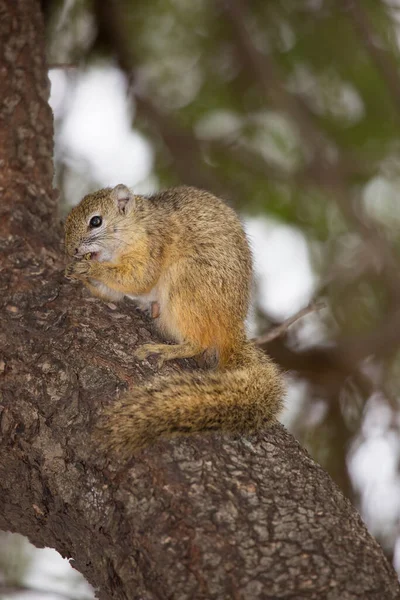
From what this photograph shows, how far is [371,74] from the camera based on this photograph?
502cm

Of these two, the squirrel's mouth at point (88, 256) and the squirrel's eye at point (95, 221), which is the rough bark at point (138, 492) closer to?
the squirrel's mouth at point (88, 256)

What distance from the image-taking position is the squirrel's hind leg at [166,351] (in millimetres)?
2777

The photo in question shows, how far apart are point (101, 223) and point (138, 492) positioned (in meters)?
1.84

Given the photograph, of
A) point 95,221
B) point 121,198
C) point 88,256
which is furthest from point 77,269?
point 121,198

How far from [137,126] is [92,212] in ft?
5.07

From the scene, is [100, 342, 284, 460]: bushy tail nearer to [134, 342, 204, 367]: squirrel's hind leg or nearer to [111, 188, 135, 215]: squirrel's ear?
[134, 342, 204, 367]: squirrel's hind leg

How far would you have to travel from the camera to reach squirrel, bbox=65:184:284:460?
8.08ft

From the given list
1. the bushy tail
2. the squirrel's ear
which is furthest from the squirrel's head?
the bushy tail

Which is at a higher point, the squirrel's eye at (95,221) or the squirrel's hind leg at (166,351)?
the squirrel's eye at (95,221)

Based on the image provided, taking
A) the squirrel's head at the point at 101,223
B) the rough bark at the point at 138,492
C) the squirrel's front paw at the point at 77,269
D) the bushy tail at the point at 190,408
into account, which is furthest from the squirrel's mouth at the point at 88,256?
the bushy tail at the point at 190,408

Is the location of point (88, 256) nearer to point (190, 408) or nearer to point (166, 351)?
point (166, 351)

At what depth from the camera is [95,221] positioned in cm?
372

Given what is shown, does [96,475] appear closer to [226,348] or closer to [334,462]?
[226,348]

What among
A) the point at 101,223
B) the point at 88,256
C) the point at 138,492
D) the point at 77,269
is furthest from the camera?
the point at 101,223
